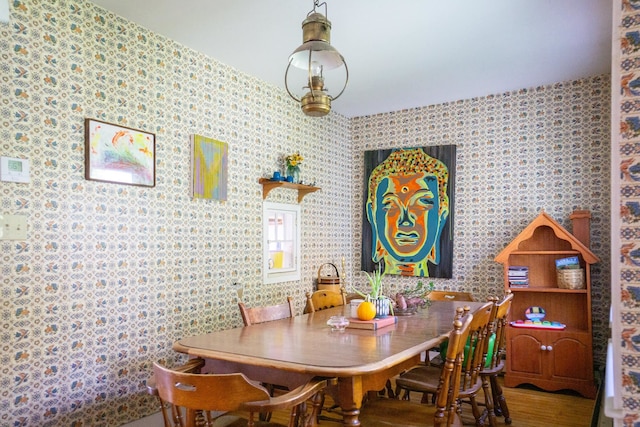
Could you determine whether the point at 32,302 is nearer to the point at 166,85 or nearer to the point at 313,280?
the point at 166,85

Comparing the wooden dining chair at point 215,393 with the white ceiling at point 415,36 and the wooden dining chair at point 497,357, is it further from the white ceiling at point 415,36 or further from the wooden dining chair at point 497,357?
the white ceiling at point 415,36

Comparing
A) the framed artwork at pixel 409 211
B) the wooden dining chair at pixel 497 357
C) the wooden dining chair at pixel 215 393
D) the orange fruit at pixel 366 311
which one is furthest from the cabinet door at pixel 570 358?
the wooden dining chair at pixel 215 393

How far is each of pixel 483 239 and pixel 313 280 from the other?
177 centimetres

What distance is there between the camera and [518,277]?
418 centimetres

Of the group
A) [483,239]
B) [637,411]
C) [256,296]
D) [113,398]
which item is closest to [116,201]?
[113,398]

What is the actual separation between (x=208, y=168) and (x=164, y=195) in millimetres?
464

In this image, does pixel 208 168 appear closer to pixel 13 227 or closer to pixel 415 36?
pixel 13 227

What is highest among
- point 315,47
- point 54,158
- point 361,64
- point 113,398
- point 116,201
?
point 361,64

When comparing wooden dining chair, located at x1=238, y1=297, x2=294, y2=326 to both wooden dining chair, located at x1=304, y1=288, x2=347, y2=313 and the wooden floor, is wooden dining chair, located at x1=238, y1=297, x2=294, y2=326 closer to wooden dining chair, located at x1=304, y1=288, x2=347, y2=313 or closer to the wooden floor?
wooden dining chair, located at x1=304, y1=288, x2=347, y2=313

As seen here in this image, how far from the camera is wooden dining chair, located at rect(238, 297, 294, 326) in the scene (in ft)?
9.05

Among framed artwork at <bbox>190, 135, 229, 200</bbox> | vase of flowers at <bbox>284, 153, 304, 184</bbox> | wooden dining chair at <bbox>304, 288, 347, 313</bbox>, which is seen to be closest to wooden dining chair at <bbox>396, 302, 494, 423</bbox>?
wooden dining chair at <bbox>304, 288, 347, 313</bbox>

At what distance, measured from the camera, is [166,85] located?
3316 mm

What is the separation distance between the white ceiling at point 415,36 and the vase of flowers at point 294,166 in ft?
2.27

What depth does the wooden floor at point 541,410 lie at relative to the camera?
3.30 meters
